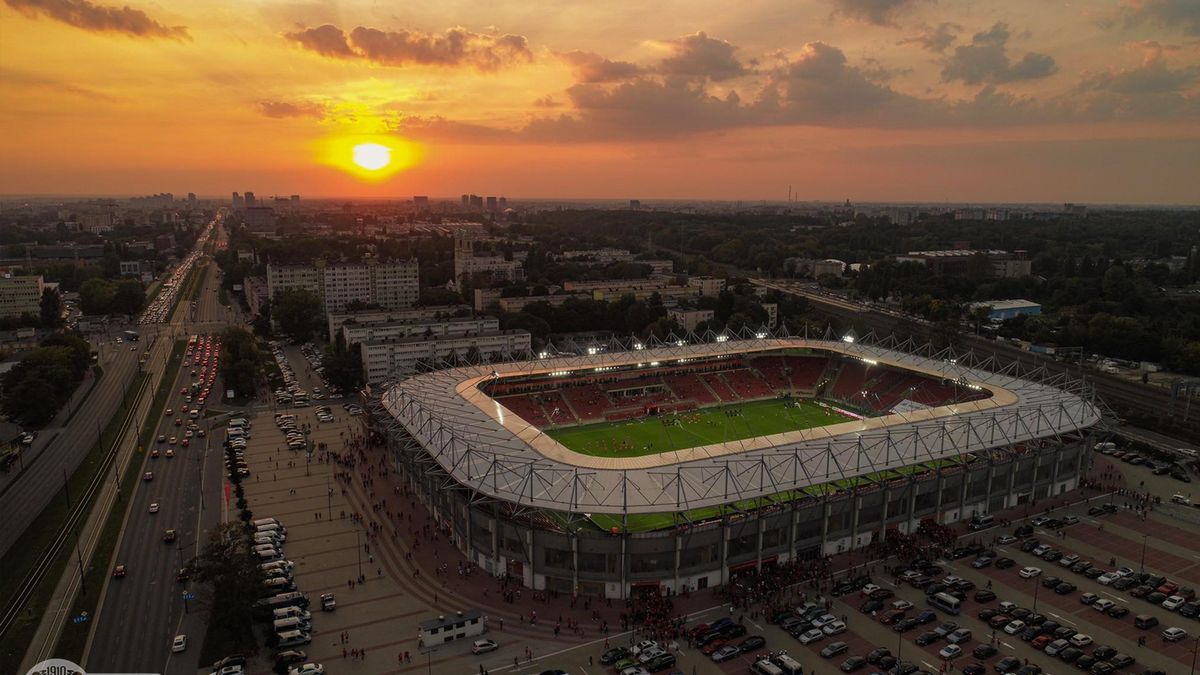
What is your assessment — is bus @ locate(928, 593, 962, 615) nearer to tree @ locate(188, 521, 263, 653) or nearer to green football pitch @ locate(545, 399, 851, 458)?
green football pitch @ locate(545, 399, 851, 458)

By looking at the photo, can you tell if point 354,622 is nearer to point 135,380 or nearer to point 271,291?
point 135,380

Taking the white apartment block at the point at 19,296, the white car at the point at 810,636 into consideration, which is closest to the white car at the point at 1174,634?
the white car at the point at 810,636

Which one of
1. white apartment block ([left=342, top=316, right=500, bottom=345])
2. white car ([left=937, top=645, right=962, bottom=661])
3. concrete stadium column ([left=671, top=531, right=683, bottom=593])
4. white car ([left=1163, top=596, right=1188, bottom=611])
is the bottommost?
white car ([left=937, top=645, right=962, bottom=661])

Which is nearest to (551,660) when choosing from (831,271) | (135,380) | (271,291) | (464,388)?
(464,388)

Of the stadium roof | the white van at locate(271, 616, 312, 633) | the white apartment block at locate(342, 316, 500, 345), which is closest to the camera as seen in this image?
the white van at locate(271, 616, 312, 633)

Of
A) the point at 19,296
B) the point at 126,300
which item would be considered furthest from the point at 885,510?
the point at 19,296

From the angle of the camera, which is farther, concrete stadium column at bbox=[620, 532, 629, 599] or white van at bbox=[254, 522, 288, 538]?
white van at bbox=[254, 522, 288, 538]

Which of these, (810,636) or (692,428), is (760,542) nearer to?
(810,636)

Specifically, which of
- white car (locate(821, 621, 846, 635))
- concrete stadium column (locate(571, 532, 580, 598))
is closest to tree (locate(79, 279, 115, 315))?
concrete stadium column (locate(571, 532, 580, 598))
